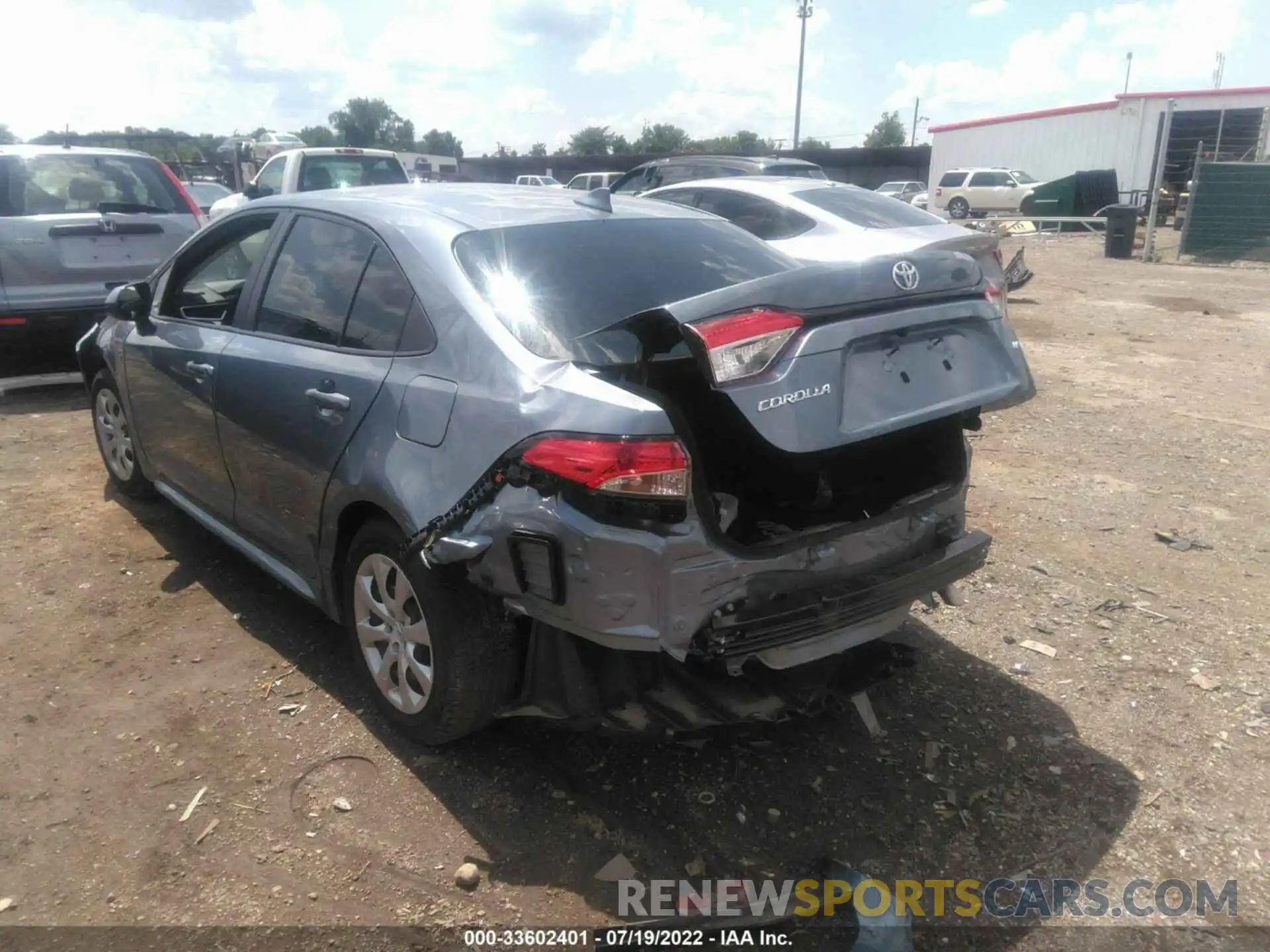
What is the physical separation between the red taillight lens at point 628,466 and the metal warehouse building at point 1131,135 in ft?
96.0

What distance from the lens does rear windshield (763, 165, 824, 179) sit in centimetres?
1084

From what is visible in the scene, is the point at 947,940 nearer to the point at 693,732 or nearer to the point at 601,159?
the point at 693,732

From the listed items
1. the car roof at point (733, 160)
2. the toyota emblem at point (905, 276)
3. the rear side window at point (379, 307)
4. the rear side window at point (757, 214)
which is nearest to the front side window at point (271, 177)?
the car roof at point (733, 160)

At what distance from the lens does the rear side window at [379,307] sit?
120 inches

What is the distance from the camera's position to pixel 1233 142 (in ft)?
101

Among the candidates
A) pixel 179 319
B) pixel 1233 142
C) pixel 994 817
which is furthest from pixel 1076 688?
pixel 1233 142

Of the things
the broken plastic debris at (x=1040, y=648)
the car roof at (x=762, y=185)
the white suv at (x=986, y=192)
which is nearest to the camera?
the broken plastic debris at (x=1040, y=648)

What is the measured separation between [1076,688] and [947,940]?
142cm

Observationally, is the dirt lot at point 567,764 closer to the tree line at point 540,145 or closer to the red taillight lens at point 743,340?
the red taillight lens at point 743,340

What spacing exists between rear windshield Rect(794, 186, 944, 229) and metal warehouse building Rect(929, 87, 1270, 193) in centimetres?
2184

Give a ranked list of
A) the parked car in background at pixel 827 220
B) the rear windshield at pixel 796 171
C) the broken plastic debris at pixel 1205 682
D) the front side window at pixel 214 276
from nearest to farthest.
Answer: the broken plastic debris at pixel 1205 682 → the front side window at pixel 214 276 → the parked car in background at pixel 827 220 → the rear windshield at pixel 796 171

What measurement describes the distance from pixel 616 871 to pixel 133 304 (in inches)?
138

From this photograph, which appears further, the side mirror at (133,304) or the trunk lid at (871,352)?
the side mirror at (133,304)

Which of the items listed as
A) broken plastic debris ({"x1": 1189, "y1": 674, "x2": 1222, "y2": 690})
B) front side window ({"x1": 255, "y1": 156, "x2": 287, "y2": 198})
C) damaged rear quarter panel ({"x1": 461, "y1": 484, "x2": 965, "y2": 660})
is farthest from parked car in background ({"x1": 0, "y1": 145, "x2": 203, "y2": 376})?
broken plastic debris ({"x1": 1189, "y1": 674, "x2": 1222, "y2": 690})
